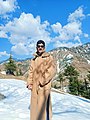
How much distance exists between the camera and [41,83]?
6281 millimetres

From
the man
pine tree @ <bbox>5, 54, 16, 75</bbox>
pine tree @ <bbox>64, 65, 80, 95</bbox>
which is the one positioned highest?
pine tree @ <bbox>5, 54, 16, 75</bbox>

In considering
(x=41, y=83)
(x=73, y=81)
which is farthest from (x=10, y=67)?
(x=41, y=83)

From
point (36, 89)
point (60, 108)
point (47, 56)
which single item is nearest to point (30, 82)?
point (36, 89)

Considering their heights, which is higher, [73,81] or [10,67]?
[10,67]

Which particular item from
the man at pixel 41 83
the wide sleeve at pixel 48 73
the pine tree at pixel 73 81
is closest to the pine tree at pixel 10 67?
the pine tree at pixel 73 81

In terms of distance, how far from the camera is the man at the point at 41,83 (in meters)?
6.27

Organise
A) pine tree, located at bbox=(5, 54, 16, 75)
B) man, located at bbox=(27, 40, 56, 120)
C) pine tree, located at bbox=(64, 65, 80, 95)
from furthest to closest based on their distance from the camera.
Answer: pine tree, located at bbox=(64, 65, 80, 95) → pine tree, located at bbox=(5, 54, 16, 75) → man, located at bbox=(27, 40, 56, 120)

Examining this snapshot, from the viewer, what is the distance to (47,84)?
20.8 ft

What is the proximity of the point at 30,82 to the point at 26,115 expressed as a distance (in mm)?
2069

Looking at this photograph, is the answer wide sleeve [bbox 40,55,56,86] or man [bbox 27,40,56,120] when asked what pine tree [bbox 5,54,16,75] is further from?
wide sleeve [bbox 40,55,56,86]

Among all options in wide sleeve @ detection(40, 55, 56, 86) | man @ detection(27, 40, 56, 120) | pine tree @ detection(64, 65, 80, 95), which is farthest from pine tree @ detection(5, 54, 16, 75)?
wide sleeve @ detection(40, 55, 56, 86)

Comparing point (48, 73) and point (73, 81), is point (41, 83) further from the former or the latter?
point (73, 81)

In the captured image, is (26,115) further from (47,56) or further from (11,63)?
(11,63)

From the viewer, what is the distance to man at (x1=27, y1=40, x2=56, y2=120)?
627 cm
